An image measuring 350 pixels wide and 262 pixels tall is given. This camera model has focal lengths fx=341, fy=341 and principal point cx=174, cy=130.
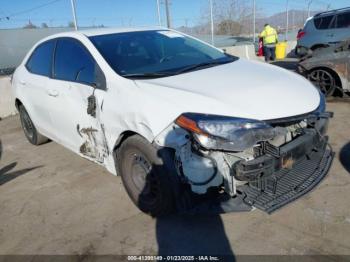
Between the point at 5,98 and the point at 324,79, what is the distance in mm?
7047

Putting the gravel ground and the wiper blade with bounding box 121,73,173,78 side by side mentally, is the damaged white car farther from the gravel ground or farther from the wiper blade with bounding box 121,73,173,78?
the gravel ground

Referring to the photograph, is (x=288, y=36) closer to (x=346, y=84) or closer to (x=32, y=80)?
(x=346, y=84)

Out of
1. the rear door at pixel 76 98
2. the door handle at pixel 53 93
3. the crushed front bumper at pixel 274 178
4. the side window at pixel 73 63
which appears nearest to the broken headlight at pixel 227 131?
the crushed front bumper at pixel 274 178

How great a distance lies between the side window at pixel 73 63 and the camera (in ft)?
11.5

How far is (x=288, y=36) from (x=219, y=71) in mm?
19386

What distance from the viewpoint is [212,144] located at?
2.49 metres

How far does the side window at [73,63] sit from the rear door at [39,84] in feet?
0.79

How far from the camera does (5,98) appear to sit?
796 cm

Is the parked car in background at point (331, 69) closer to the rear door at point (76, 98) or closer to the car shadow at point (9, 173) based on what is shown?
the rear door at point (76, 98)

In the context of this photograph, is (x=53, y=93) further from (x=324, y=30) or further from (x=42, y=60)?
(x=324, y=30)

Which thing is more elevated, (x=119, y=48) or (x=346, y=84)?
(x=119, y=48)

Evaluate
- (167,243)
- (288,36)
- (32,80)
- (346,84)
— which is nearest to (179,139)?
(167,243)

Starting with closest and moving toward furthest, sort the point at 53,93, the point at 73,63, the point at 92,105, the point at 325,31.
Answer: the point at 92,105, the point at 73,63, the point at 53,93, the point at 325,31

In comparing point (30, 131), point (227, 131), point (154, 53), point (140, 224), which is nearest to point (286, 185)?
point (227, 131)
